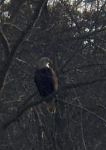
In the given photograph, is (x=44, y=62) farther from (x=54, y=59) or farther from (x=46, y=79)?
(x=46, y=79)

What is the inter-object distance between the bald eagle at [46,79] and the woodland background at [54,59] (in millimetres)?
117

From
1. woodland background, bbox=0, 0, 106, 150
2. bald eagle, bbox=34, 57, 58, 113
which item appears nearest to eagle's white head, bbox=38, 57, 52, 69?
bald eagle, bbox=34, 57, 58, 113

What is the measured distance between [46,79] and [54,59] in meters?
0.27

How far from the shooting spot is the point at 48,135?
29.9 feet

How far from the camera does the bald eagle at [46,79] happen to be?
8.37 m

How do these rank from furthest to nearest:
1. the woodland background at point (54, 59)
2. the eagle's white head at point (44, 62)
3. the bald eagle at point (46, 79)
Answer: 1. the bald eagle at point (46, 79)
2. the eagle's white head at point (44, 62)
3. the woodland background at point (54, 59)

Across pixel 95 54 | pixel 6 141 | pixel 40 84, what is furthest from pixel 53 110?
pixel 6 141

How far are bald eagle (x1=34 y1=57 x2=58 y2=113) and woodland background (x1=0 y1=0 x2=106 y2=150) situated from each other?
0.12 metres

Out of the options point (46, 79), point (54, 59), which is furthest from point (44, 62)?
point (46, 79)

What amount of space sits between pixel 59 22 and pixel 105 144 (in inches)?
204

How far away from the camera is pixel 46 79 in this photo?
8.70 meters

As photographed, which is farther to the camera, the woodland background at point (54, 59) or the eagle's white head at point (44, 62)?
the eagle's white head at point (44, 62)

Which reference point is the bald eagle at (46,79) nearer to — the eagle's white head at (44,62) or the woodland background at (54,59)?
the eagle's white head at (44,62)

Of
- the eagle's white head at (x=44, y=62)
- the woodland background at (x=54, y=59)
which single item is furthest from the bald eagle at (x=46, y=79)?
the woodland background at (x=54, y=59)
